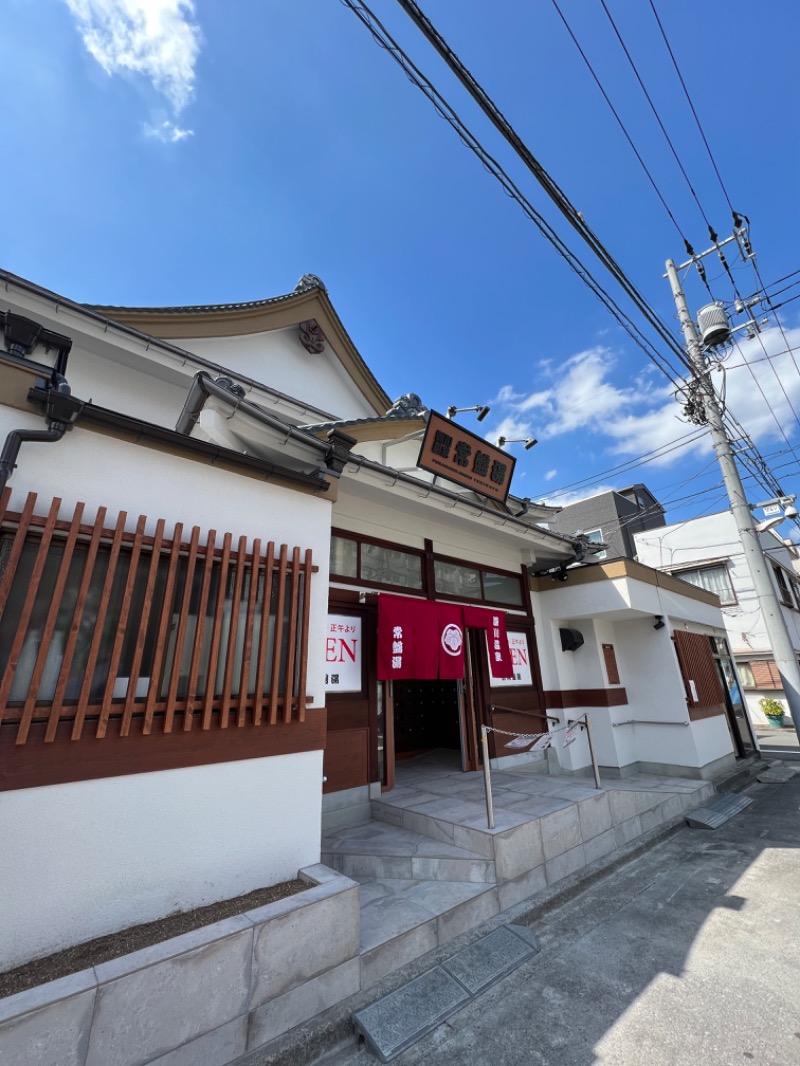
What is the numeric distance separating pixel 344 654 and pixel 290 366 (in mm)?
5606

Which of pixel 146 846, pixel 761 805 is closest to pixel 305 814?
pixel 146 846

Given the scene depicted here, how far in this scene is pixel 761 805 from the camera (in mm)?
7480

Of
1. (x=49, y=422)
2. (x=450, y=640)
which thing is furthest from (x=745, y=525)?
(x=49, y=422)

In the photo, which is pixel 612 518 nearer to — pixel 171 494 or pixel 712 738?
pixel 712 738

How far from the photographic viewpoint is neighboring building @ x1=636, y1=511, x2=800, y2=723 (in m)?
17.2

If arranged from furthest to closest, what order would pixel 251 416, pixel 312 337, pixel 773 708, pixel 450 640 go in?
pixel 773 708
pixel 312 337
pixel 450 640
pixel 251 416

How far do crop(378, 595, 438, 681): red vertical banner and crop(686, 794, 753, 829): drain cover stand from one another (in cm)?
460

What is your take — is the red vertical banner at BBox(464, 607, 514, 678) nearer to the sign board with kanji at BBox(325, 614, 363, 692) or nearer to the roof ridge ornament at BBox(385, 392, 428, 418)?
the sign board with kanji at BBox(325, 614, 363, 692)

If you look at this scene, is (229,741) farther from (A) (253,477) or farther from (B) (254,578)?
(A) (253,477)

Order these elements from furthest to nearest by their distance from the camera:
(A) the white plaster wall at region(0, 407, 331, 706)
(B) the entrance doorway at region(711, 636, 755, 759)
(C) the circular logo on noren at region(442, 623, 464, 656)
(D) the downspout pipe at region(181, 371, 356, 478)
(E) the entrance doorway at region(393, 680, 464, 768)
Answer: (B) the entrance doorway at region(711, 636, 755, 759) < (E) the entrance doorway at region(393, 680, 464, 768) < (C) the circular logo on noren at region(442, 623, 464, 656) < (D) the downspout pipe at region(181, 371, 356, 478) < (A) the white plaster wall at region(0, 407, 331, 706)

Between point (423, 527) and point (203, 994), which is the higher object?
point (423, 527)

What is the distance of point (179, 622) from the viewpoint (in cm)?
310

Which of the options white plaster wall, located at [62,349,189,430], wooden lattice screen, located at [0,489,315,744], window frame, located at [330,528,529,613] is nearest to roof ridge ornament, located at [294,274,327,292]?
white plaster wall, located at [62,349,189,430]

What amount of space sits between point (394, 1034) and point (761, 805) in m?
8.02
